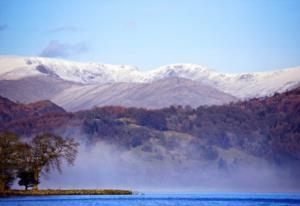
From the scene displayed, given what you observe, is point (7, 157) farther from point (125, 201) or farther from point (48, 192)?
point (125, 201)

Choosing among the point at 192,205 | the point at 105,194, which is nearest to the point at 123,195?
the point at 105,194

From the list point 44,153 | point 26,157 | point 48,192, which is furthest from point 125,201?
point 26,157

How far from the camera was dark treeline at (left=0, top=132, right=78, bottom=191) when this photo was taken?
439 ft

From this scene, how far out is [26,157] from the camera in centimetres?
13812

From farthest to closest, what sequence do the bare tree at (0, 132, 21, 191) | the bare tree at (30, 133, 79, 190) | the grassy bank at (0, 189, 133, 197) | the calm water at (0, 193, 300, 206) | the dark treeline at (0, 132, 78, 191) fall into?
1. the bare tree at (30, 133, 79, 190)
2. the grassy bank at (0, 189, 133, 197)
3. the dark treeline at (0, 132, 78, 191)
4. the bare tree at (0, 132, 21, 191)
5. the calm water at (0, 193, 300, 206)

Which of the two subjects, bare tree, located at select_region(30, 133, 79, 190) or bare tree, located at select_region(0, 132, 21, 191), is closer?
bare tree, located at select_region(0, 132, 21, 191)

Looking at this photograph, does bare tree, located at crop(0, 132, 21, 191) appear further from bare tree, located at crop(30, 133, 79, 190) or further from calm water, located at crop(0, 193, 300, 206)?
calm water, located at crop(0, 193, 300, 206)

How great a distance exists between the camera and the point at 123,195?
520ft

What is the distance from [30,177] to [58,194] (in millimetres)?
8794

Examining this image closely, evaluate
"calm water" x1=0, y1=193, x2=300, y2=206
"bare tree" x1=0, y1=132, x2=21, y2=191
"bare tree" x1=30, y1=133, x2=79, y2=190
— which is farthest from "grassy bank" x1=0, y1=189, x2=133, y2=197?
"bare tree" x1=0, y1=132, x2=21, y2=191

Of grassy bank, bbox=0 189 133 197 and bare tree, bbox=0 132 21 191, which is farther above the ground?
bare tree, bbox=0 132 21 191

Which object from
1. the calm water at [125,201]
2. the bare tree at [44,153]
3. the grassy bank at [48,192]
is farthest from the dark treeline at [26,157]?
the calm water at [125,201]

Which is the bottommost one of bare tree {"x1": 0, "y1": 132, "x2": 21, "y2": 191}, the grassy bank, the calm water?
the calm water

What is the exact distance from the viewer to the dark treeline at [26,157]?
134 metres
